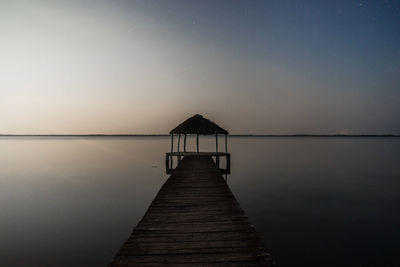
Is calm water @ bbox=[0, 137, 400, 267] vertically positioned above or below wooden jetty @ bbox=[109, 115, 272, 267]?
below

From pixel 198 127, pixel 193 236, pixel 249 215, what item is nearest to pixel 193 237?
pixel 193 236

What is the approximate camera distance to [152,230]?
460cm

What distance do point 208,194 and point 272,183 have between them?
16.6 meters

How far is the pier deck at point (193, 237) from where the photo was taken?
3.47 m

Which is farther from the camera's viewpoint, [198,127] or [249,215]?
[198,127]

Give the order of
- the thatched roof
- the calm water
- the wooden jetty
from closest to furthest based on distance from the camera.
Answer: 1. the wooden jetty
2. the calm water
3. the thatched roof

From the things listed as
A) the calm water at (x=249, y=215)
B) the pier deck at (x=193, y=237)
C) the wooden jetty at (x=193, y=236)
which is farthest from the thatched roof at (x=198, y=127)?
the pier deck at (x=193, y=237)

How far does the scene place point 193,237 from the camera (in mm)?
4238

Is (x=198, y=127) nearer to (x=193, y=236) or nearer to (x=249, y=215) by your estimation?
(x=249, y=215)

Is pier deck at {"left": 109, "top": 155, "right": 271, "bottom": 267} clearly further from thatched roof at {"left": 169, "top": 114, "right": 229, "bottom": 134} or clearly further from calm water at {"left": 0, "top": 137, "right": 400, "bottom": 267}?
thatched roof at {"left": 169, "top": 114, "right": 229, "bottom": 134}

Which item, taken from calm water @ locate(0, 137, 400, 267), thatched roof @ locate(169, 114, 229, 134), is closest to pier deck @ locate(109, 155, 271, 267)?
calm water @ locate(0, 137, 400, 267)

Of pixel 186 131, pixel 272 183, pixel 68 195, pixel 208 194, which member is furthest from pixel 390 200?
pixel 68 195

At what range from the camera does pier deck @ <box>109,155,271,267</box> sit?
347cm

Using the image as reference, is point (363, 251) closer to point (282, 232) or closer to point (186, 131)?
point (282, 232)
